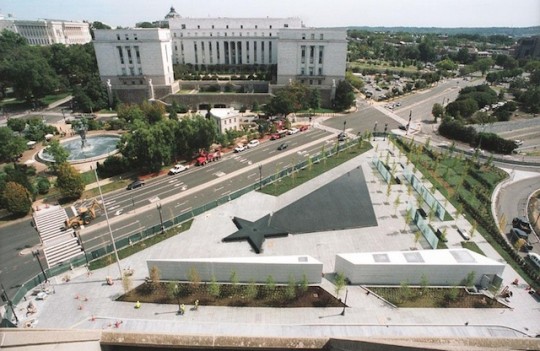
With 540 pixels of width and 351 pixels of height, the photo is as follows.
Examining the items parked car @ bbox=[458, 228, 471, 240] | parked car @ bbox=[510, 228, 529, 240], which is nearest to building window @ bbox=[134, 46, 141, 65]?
parked car @ bbox=[458, 228, 471, 240]

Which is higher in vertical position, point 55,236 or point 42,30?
point 42,30

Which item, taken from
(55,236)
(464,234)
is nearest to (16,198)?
(55,236)

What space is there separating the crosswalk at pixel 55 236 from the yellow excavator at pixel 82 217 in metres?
0.72

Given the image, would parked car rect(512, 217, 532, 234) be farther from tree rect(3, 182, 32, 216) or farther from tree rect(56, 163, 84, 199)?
tree rect(3, 182, 32, 216)

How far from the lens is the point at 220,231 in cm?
3747

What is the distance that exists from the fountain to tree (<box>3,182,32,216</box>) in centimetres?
1529

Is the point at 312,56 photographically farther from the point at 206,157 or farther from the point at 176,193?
the point at 176,193

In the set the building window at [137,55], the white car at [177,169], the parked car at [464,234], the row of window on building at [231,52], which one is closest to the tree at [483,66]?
the row of window on building at [231,52]

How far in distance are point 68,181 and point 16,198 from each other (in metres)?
6.09

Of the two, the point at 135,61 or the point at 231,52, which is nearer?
the point at 135,61

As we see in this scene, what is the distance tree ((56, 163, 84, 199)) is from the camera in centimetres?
4425

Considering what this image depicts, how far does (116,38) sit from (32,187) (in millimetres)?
57670

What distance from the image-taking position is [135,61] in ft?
291

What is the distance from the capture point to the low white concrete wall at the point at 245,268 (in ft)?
95.0
